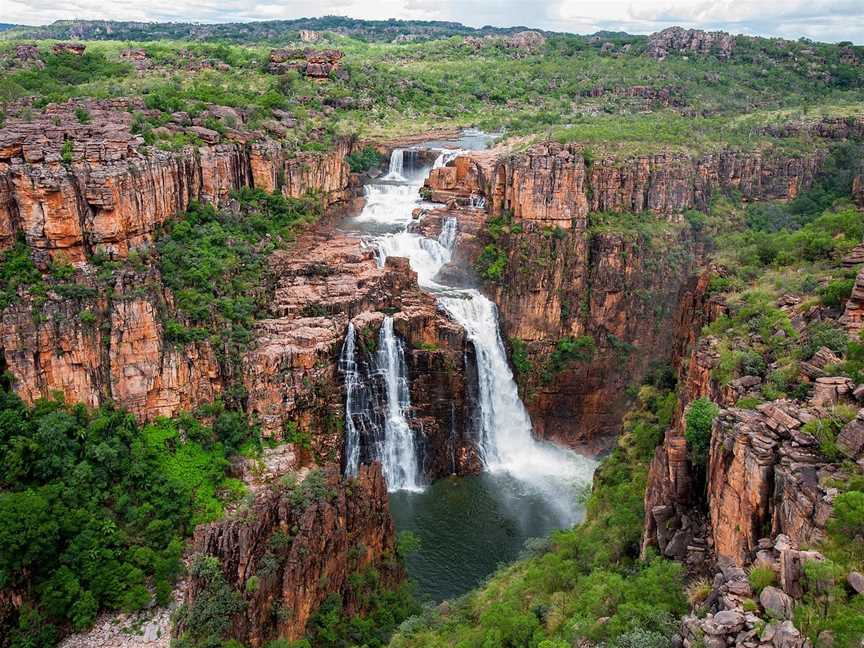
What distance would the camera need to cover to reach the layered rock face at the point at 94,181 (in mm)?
28625

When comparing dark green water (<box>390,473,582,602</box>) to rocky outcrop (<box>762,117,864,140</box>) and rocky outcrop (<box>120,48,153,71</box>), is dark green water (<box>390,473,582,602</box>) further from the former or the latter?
rocky outcrop (<box>120,48,153,71</box>)

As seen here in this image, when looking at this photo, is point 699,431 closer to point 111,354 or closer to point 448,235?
point 111,354

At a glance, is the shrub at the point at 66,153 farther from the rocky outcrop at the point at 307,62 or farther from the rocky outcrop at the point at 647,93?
the rocky outcrop at the point at 647,93

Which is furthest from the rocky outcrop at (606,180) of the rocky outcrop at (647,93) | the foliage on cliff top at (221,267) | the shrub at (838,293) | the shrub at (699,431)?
the shrub at (699,431)

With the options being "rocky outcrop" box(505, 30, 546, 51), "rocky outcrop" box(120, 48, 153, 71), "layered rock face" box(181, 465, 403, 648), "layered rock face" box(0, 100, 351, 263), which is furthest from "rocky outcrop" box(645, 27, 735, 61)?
"layered rock face" box(181, 465, 403, 648)

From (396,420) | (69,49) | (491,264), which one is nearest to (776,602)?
(396,420)

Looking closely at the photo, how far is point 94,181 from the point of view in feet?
97.2

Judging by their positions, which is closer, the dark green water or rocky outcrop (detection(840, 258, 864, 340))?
rocky outcrop (detection(840, 258, 864, 340))

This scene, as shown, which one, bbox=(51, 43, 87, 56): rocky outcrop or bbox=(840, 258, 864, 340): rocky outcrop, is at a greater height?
bbox=(51, 43, 87, 56): rocky outcrop

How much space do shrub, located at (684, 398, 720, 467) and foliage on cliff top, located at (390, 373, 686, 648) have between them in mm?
2560

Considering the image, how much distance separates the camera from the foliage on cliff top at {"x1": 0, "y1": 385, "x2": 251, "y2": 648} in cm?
2286

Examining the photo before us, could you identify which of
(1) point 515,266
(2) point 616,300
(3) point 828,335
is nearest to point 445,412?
(1) point 515,266

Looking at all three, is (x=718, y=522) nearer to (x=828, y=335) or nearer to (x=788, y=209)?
(x=828, y=335)

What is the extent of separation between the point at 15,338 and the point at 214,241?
1073 centimetres
